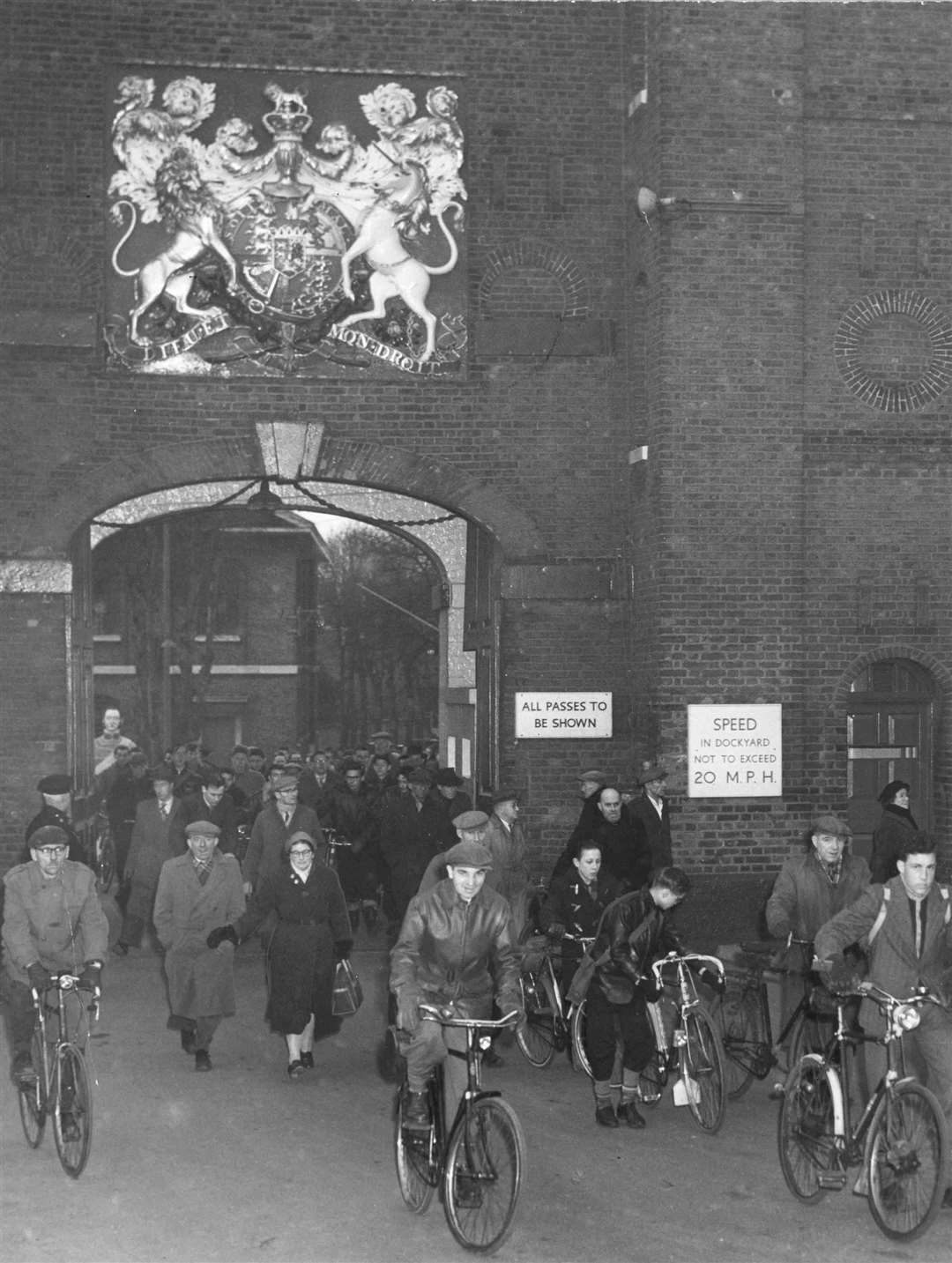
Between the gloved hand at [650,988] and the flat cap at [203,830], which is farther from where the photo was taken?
the flat cap at [203,830]

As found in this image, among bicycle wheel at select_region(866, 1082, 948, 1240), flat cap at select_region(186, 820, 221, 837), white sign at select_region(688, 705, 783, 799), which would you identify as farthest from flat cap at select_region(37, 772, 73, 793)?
bicycle wheel at select_region(866, 1082, 948, 1240)

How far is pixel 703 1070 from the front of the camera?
32.9 ft

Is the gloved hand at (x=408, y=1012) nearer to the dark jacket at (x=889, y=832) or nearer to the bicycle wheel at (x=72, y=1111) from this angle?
the bicycle wheel at (x=72, y=1111)

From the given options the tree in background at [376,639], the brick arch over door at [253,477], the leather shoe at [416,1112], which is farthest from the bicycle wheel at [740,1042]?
the tree in background at [376,639]

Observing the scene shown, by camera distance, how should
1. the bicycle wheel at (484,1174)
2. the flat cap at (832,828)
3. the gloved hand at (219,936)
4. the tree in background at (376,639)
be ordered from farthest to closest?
the tree in background at (376,639) → the gloved hand at (219,936) → the flat cap at (832,828) → the bicycle wheel at (484,1174)

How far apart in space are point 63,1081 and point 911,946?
4080mm

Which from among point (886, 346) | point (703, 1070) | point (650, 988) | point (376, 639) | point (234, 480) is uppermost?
point (886, 346)

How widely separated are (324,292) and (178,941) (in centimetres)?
743

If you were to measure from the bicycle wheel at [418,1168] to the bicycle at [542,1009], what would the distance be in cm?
354

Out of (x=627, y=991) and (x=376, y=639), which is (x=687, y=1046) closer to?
(x=627, y=991)

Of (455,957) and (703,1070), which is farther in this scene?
(703,1070)

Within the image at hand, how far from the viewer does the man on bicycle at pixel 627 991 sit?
10.2m

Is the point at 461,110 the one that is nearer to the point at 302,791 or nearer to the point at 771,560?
the point at 771,560

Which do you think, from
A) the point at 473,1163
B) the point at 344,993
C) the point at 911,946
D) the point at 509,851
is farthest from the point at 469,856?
the point at 509,851
